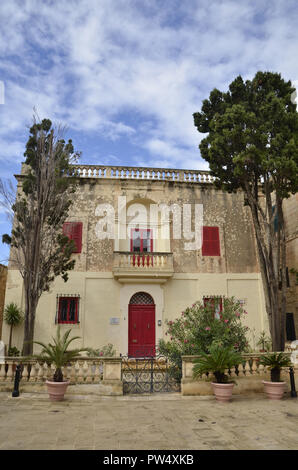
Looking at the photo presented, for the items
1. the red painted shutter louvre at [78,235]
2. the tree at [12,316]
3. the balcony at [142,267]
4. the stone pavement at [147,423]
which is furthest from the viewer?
the red painted shutter louvre at [78,235]

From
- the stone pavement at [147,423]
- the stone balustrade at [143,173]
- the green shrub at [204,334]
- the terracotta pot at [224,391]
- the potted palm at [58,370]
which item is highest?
the stone balustrade at [143,173]

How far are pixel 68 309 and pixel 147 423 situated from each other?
9.82 metres

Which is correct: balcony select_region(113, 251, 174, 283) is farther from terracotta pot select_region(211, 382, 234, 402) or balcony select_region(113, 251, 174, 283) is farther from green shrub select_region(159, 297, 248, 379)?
terracotta pot select_region(211, 382, 234, 402)

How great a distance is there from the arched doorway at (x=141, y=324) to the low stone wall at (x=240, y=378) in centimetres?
644

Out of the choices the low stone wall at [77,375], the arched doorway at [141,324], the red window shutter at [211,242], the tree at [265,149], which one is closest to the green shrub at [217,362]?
the low stone wall at [77,375]

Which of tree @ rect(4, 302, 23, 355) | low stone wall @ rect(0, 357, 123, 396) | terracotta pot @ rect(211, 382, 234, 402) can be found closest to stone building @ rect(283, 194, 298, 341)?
terracotta pot @ rect(211, 382, 234, 402)

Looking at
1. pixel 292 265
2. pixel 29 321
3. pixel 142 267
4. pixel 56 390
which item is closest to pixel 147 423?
pixel 56 390

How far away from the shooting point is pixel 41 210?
11242 mm

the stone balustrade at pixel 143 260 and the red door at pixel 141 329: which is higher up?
the stone balustrade at pixel 143 260

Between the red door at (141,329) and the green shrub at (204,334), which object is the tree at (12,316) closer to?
the red door at (141,329)

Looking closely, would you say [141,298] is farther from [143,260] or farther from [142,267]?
[143,260]

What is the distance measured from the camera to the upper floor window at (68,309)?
49.7ft

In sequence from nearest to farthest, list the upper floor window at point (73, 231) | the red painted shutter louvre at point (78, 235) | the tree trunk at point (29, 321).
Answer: the tree trunk at point (29, 321)
the red painted shutter louvre at point (78, 235)
the upper floor window at point (73, 231)
